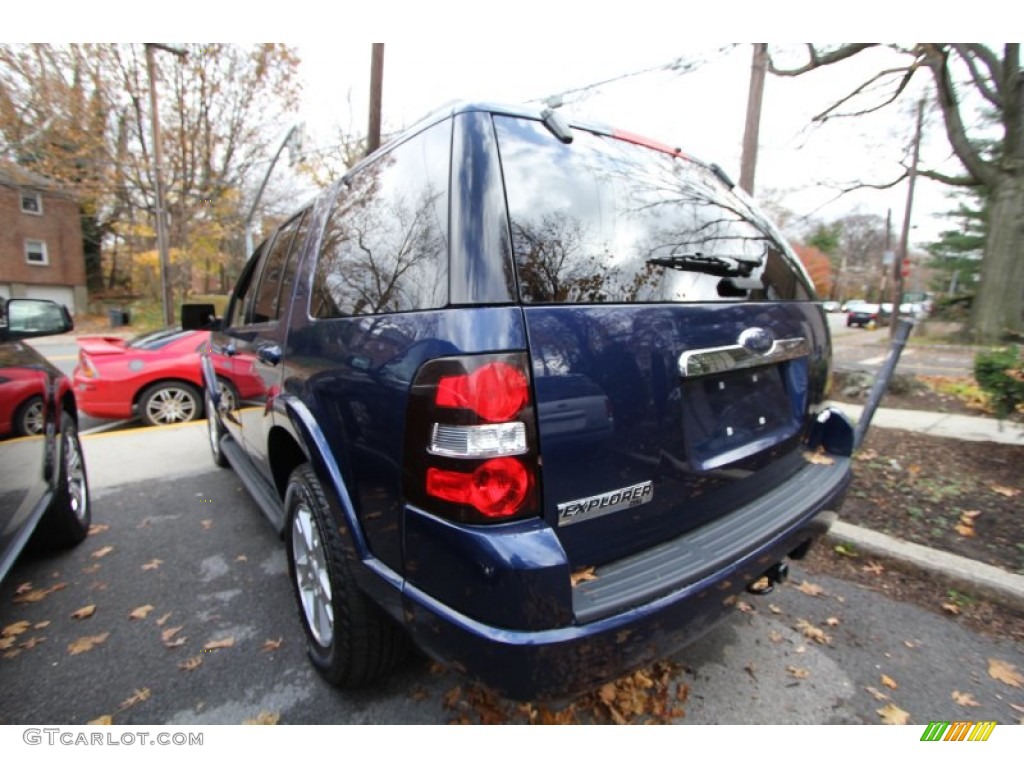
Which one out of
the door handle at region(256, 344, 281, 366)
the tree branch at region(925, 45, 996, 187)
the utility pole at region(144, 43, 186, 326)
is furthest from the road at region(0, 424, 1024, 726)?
the utility pole at region(144, 43, 186, 326)

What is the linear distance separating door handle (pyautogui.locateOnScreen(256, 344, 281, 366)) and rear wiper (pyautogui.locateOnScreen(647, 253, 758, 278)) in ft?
5.46

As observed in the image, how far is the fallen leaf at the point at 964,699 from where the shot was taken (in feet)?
6.45

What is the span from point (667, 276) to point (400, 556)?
117cm

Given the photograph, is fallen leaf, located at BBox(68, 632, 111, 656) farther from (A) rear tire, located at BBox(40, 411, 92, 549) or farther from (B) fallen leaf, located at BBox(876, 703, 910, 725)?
(B) fallen leaf, located at BBox(876, 703, 910, 725)

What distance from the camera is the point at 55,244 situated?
27969 mm

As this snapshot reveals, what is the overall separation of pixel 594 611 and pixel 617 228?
3.64 feet

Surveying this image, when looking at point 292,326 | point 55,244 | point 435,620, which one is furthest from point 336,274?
point 55,244

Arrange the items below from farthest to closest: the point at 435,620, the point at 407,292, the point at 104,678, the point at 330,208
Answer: the point at 330,208
the point at 104,678
the point at 407,292
the point at 435,620

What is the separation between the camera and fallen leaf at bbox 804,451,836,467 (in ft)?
7.26

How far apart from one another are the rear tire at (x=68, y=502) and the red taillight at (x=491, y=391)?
293 cm

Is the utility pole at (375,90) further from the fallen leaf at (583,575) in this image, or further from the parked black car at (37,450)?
the fallen leaf at (583,575)

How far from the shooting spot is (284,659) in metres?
2.20

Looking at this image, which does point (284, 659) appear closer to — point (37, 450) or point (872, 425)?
point (37, 450)

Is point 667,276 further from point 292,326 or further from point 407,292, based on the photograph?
point 292,326
